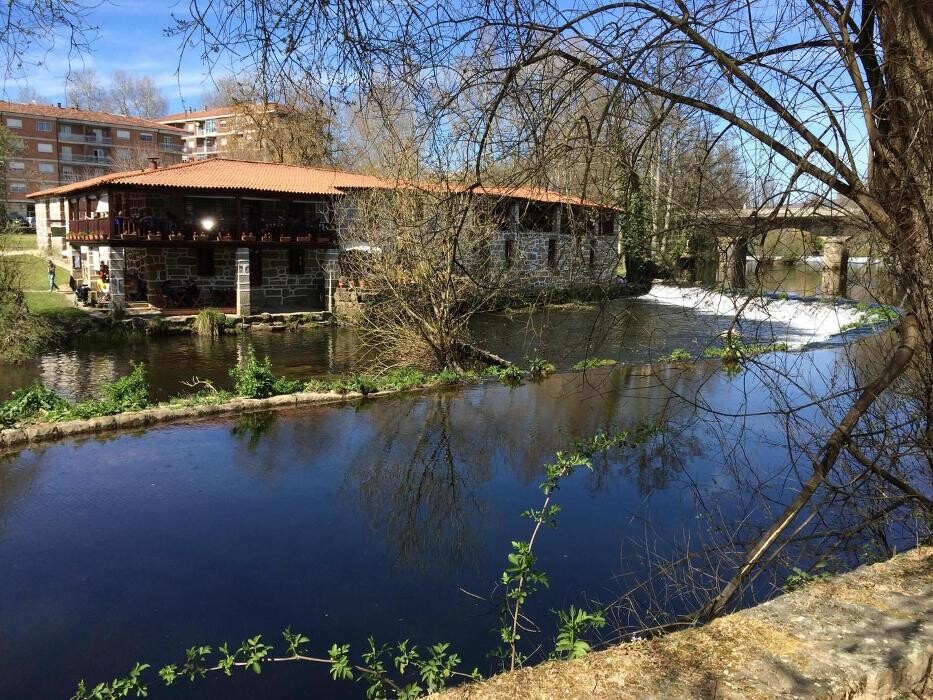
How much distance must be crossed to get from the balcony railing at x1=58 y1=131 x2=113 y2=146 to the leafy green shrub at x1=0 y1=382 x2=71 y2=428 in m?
50.1

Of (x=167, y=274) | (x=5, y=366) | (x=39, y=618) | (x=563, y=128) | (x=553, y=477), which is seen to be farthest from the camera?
(x=167, y=274)

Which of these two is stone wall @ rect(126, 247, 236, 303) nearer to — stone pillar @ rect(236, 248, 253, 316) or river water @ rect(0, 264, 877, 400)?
stone pillar @ rect(236, 248, 253, 316)

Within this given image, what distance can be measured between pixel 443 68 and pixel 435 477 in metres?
5.82

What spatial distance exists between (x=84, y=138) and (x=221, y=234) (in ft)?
127

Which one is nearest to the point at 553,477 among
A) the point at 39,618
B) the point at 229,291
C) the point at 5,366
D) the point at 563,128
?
the point at 563,128

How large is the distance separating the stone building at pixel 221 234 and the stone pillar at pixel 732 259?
665 inches

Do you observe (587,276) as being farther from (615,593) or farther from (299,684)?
(299,684)

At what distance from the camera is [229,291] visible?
80.9 feet

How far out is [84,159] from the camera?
177ft

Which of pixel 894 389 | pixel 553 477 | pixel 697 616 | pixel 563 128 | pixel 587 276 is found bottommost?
pixel 697 616

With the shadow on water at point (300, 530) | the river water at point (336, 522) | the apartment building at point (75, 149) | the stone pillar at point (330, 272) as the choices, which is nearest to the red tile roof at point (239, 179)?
the stone pillar at point (330, 272)

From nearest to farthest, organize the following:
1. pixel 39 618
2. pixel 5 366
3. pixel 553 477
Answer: pixel 553 477 → pixel 39 618 → pixel 5 366

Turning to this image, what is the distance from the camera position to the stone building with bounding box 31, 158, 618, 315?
22.2m

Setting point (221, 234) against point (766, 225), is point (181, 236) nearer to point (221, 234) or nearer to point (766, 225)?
point (221, 234)
